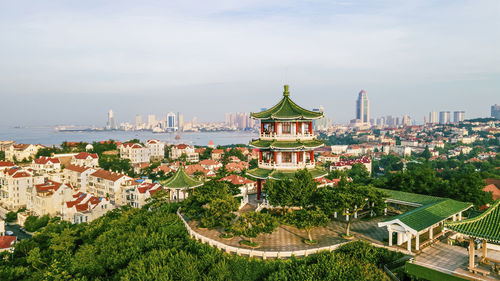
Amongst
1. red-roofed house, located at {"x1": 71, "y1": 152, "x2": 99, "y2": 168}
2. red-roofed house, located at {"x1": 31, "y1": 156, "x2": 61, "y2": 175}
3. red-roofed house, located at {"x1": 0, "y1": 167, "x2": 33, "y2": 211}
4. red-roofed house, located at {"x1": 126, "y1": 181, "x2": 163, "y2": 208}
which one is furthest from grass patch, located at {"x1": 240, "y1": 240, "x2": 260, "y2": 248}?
red-roofed house, located at {"x1": 71, "y1": 152, "x2": 99, "y2": 168}

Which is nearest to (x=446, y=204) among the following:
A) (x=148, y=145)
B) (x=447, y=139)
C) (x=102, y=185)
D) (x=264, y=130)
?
(x=264, y=130)

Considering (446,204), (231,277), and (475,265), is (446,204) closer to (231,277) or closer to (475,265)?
(475,265)

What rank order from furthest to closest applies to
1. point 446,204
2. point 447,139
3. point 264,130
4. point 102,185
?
point 447,139
point 102,185
point 264,130
point 446,204

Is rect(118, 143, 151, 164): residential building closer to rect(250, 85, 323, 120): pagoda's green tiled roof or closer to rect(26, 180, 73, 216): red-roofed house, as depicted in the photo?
rect(26, 180, 73, 216): red-roofed house

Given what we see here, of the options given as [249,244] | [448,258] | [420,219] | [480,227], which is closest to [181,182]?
[249,244]

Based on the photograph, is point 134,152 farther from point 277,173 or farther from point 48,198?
point 277,173

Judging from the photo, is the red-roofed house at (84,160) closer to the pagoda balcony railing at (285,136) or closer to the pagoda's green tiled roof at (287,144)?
the pagoda balcony railing at (285,136)
